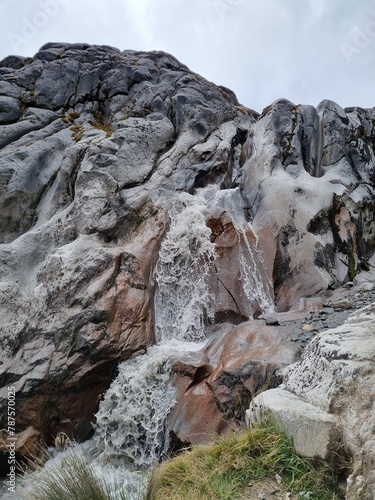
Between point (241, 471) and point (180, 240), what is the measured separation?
9761mm

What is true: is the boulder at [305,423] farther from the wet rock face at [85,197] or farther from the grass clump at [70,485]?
the wet rock face at [85,197]

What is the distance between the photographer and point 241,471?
179 inches

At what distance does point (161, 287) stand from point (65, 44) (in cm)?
2241

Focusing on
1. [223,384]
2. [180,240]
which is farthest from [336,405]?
[180,240]

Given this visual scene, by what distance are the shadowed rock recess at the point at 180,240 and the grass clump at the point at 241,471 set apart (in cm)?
51

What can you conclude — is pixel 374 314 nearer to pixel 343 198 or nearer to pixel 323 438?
pixel 323 438

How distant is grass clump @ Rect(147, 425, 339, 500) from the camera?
4.18 metres

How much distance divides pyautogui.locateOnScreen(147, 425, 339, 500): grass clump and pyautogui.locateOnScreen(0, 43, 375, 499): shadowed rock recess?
1.67 ft

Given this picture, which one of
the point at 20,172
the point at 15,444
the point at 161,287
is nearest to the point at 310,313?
the point at 161,287

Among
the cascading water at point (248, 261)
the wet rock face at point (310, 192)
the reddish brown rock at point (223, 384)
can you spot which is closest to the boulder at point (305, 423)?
the reddish brown rock at point (223, 384)

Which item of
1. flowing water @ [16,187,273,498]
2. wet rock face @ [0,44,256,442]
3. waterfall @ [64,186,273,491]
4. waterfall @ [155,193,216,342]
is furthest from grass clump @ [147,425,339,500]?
waterfall @ [155,193,216,342]

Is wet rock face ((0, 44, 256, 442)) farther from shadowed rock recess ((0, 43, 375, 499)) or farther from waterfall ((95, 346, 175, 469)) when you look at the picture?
waterfall ((95, 346, 175, 469))

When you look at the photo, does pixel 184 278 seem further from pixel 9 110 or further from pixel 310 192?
pixel 9 110

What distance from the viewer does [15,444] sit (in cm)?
970
